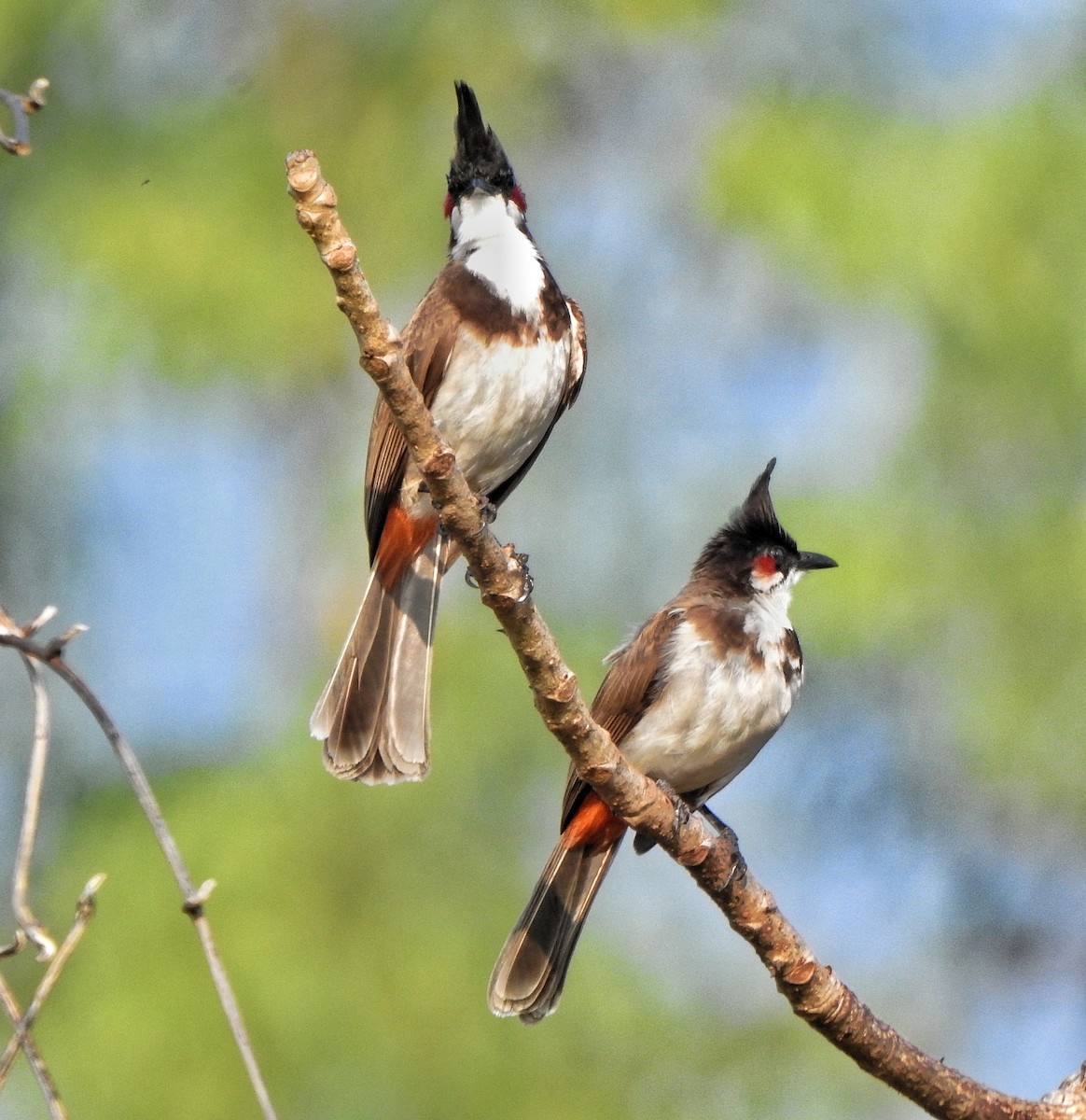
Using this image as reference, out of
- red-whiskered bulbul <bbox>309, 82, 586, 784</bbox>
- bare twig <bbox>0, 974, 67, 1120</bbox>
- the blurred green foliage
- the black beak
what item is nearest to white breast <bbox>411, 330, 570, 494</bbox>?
red-whiskered bulbul <bbox>309, 82, 586, 784</bbox>

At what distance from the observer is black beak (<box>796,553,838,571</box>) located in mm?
4488

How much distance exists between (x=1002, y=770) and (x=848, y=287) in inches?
93.9

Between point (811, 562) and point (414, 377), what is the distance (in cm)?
129

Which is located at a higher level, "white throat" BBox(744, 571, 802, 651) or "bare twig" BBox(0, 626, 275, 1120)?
"white throat" BBox(744, 571, 802, 651)

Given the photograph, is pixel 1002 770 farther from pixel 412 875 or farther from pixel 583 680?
pixel 412 875

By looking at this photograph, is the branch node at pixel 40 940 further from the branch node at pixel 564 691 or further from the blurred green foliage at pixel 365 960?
the blurred green foliage at pixel 365 960

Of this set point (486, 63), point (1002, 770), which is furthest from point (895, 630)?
point (486, 63)

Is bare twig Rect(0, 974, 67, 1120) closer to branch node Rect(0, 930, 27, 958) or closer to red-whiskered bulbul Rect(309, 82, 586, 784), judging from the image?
branch node Rect(0, 930, 27, 958)

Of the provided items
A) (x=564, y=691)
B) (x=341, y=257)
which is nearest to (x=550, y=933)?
(x=564, y=691)

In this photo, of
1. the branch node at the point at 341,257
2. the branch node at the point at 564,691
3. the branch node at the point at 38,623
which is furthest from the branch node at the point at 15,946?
the branch node at the point at 564,691

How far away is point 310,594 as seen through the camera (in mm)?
8594

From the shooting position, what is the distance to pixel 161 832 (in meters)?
1.55

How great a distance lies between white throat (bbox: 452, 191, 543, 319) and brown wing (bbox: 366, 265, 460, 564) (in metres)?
0.14

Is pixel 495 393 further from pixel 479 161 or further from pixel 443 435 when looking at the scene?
pixel 479 161
